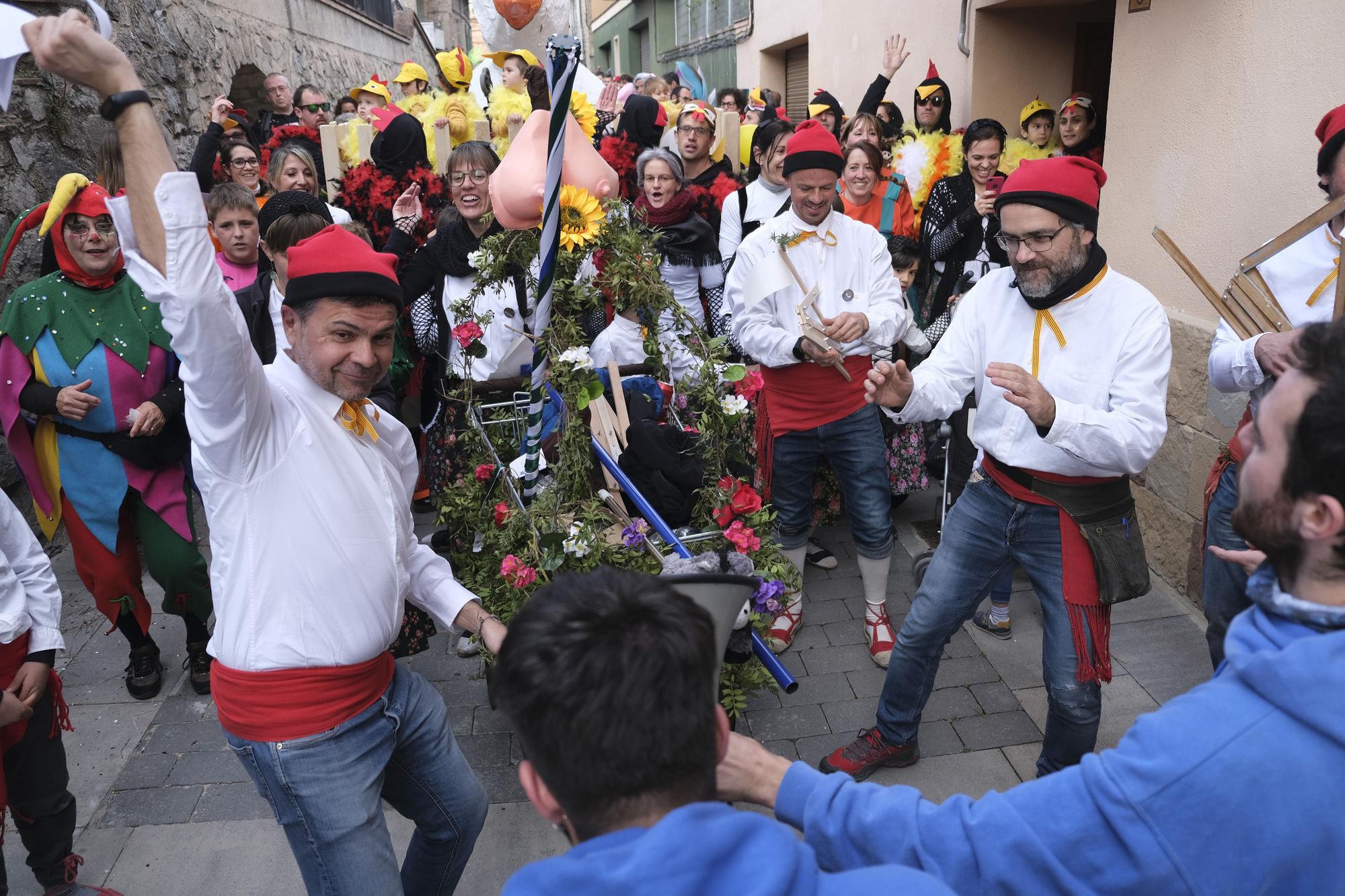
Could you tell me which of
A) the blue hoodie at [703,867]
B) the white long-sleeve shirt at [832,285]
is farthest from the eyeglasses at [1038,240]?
the blue hoodie at [703,867]

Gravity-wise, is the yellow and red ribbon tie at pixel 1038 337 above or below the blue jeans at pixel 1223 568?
above

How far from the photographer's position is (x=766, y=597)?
3307mm

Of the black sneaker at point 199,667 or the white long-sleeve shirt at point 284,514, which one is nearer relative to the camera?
the white long-sleeve shirt at point 284,514

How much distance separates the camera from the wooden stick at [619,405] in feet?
12.5

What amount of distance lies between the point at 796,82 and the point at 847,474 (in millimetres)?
10986

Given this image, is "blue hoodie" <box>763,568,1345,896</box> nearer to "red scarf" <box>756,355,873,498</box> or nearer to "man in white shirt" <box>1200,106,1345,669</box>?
"man in white shirt" <box>1200,106,1345,669</box>

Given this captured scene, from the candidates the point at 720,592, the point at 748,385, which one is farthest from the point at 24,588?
the point at 748,385

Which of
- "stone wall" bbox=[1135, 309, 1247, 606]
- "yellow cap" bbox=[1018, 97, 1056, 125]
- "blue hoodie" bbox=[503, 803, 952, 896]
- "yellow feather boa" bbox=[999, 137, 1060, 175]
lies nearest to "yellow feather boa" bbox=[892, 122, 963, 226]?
"yellow feather boa" bbox=[999, 137, 1060, 175]

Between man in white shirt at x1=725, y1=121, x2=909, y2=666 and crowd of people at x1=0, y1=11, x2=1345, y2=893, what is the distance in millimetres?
17

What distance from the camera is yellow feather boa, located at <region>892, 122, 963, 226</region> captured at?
634cm

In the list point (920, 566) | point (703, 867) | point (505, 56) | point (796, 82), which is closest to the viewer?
point (703, 867)

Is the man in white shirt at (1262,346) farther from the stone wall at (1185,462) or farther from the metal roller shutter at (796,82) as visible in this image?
the metal roller shutter at (796,82)

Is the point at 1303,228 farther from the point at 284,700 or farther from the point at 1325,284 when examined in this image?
the point at 284,700

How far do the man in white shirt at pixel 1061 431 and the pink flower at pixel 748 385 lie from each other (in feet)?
3.08
